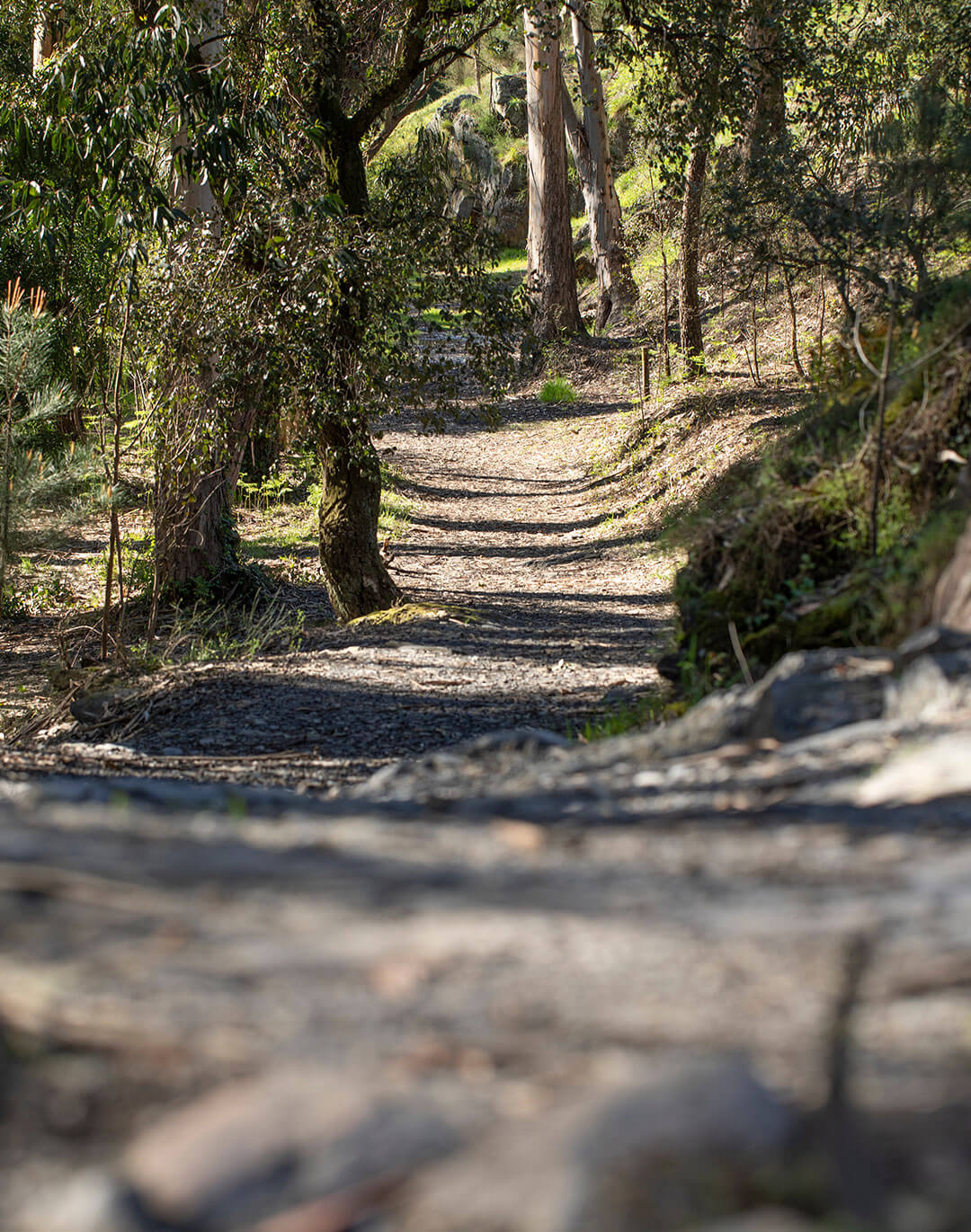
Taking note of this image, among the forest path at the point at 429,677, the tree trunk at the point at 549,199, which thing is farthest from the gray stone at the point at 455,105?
the forest path at the point at 429,677

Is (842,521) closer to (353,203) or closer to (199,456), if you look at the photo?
(199,456)

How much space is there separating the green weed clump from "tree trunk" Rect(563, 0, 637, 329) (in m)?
16.2

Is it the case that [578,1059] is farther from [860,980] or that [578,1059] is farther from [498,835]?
[498,835]

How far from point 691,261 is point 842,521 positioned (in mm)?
10037

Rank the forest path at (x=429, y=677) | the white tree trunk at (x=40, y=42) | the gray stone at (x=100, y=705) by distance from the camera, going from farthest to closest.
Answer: the white tree trunk at (x=40, y=42)
the gray stone at (x=100, y=705)
the forest path at (x=429, y=677)

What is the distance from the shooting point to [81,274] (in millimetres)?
13758

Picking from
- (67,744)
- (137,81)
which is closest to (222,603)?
(67,744)

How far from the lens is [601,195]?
21031mm

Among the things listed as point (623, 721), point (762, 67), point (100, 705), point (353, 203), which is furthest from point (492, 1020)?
point (762, 67)

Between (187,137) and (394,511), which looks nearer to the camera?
(187,137)

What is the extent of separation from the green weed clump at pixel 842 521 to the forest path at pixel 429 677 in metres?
1.19

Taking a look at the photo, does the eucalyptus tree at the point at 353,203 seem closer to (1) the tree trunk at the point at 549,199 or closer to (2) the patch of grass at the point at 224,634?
(2) the patch of grass at the point at 224,634

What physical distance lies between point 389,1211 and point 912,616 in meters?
3.20

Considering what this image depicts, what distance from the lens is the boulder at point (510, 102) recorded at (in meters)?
34.2
